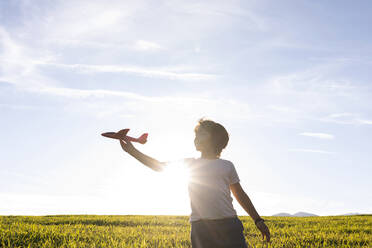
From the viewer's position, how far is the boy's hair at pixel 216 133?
441 cm

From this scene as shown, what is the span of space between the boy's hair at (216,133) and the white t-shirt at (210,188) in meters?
0.20

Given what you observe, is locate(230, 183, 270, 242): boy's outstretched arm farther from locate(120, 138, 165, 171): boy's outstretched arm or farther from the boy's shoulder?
locate(120, 138, 165, 171): boy's outstretched arm

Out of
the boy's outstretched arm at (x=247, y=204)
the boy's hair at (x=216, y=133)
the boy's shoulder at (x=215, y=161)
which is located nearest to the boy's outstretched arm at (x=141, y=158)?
the boy's shoulder at (x=215, y=161)

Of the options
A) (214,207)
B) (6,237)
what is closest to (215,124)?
(214,207)

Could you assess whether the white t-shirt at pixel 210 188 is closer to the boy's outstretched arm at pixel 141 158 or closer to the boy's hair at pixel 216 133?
the boy's hair at pixel 216 133

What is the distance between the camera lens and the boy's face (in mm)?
4410

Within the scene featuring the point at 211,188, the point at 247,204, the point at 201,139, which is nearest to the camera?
the point at 211,188

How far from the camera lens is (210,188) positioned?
4336 mm

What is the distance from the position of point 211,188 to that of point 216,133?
68cm

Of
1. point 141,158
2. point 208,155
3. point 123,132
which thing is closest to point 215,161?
point 208,155

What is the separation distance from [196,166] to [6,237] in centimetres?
673

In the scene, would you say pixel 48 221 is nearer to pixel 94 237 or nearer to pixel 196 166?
pixel 94 237

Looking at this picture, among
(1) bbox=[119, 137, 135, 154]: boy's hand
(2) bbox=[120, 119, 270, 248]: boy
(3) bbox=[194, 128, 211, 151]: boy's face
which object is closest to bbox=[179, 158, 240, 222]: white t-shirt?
(2) bbox=[120, 119, 270, 248]: boy

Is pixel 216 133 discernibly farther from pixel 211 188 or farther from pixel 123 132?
pixel 123 132
